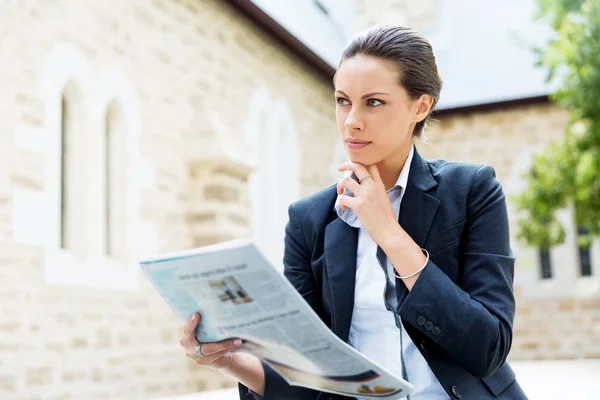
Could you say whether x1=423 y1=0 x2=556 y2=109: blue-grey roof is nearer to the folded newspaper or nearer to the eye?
the eye

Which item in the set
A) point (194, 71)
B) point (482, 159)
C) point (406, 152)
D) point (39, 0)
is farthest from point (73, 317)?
point (482, 159)

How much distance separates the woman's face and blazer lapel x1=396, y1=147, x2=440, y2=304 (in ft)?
0.32

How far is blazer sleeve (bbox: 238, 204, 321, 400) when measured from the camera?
1.88 meters

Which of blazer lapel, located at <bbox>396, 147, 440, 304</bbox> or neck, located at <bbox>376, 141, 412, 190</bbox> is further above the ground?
neck, located at <bbox>376, 141, 412, 190</bbox>

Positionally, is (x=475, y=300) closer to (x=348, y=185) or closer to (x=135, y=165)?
(x=348, y=185)

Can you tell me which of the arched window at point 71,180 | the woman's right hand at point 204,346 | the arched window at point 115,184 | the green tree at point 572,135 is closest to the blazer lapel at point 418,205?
the woman's right hand at point 204,346

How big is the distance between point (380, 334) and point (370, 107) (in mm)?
530

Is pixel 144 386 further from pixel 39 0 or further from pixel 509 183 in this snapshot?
pixel 509 183

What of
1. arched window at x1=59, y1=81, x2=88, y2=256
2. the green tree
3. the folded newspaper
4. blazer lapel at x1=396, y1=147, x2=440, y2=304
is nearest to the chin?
blazer lapel at x1=396, y1=147, x2=440, y2=304

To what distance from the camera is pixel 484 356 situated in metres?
1.62

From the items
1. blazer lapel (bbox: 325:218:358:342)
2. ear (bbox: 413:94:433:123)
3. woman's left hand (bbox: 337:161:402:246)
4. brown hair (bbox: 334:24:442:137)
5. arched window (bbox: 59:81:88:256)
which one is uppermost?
arched window (bbox: 59:81:88:256)

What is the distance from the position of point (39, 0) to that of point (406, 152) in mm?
4799

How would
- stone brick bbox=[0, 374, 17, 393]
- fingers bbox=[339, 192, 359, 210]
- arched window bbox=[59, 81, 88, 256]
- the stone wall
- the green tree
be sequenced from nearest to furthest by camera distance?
fingers bbox=[339, 192, 359, 210]
stone brick bbox=[0, 374, 17, 393]
the stone wall
arched window bbox=[59, 81, 88, 256]
the green tree

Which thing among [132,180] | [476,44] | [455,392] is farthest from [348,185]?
[476,44]
